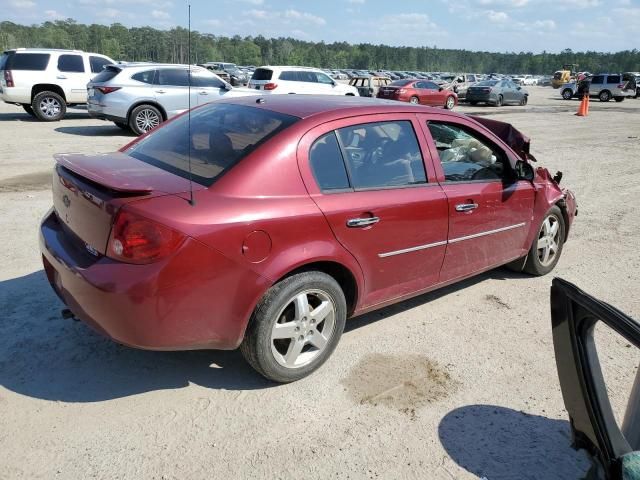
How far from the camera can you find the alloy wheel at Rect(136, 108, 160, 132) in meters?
12.9

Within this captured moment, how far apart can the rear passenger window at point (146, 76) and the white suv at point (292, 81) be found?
560 cm

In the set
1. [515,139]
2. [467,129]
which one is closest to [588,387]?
[467,129]

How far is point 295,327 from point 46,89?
1480 centimetres

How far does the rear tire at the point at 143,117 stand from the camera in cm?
1278

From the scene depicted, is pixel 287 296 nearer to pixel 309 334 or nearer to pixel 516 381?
pixel 309 334

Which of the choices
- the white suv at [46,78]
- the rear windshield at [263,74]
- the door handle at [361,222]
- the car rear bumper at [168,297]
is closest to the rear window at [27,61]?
the white suv at [46,78]

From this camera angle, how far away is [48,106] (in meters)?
15.2

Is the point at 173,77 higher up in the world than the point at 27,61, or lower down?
lower down

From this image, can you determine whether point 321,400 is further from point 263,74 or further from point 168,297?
point 263,74

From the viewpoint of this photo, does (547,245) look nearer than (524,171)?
No

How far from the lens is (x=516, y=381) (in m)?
3.37

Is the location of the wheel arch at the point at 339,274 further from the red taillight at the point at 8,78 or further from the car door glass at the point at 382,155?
the red taillight at the point at 8,78

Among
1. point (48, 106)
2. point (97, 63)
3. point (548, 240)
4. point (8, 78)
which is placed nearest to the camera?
point (548, 240)

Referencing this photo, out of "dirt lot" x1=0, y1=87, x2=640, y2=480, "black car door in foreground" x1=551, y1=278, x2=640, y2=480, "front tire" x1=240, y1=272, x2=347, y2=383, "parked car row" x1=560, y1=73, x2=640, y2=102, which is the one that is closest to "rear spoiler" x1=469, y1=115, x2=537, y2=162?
"dirt lot" x1=0, y1=87, x2=640, y2=480
